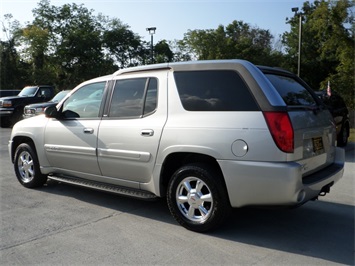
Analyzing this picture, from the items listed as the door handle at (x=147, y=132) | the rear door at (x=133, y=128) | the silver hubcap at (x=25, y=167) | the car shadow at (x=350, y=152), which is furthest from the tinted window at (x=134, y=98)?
the car shadow at (x=350, y=152)

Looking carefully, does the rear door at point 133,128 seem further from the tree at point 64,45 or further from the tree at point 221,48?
the tree at point 64,45

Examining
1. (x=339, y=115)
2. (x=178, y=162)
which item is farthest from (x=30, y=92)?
(x=178, y=162)

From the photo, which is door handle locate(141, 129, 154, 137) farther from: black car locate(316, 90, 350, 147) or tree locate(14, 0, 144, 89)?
tree locate(14, 0, 144, 89)

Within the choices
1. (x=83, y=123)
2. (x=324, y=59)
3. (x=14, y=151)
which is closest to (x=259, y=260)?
(x=83, y=123)

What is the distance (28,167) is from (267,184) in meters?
4.12

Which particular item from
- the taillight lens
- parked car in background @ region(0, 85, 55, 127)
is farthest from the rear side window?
parked car in background @ region(0, 85, 55, 127)

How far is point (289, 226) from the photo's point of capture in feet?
14.4

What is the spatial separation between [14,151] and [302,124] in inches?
193

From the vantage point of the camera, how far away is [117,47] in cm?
4366

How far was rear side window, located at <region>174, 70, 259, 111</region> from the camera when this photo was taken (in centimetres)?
388

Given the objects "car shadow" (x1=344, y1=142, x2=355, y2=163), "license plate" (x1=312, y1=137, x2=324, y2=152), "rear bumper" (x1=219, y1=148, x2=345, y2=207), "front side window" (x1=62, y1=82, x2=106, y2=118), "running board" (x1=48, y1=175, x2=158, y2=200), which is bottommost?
"car shadow" (x1=344, y1=142, x2=355, y2=163)

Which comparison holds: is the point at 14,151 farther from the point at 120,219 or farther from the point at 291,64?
the point at 291,64

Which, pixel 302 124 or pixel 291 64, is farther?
pixel 291 64

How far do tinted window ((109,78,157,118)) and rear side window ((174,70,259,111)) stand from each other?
0.39 metres
